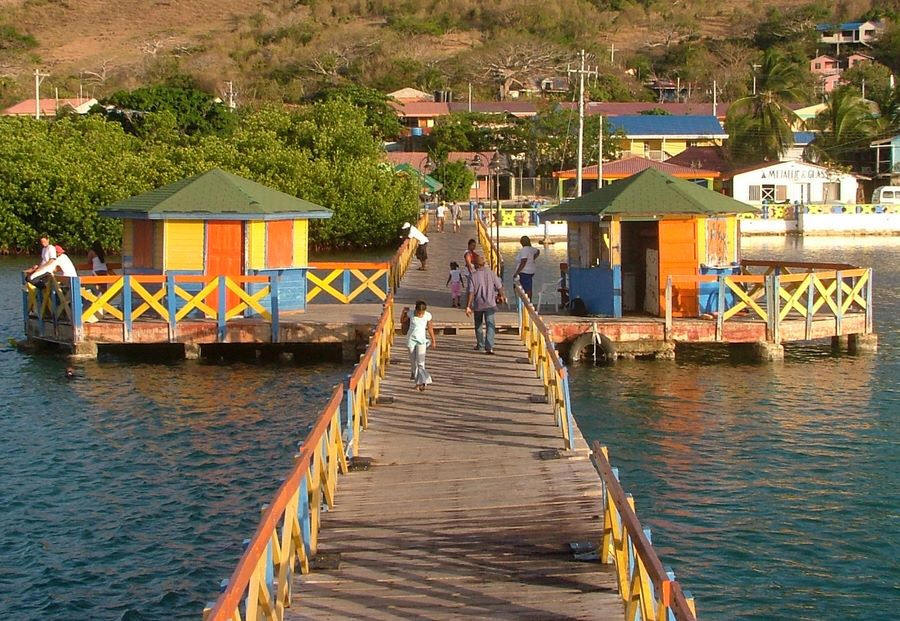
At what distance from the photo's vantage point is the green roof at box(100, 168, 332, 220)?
26.6 meters

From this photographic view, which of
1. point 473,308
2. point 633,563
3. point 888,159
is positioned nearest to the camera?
point 633,563

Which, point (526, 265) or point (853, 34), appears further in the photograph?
point (853, 34)

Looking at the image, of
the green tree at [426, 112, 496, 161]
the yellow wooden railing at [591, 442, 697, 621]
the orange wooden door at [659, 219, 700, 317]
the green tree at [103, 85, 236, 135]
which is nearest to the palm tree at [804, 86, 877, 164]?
the green tree at [426, 112, 496, 161]

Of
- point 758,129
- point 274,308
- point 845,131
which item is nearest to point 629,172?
point 758,129

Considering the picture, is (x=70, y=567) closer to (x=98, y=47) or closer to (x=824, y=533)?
(x=824, y=533)

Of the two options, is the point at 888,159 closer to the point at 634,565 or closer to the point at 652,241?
the point at 652,241

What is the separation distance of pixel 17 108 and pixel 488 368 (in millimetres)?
96470

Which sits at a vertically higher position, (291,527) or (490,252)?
(490,252)

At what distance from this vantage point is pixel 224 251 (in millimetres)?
27031

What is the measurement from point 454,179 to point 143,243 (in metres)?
56.5

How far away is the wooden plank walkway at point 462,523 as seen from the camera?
9.98m

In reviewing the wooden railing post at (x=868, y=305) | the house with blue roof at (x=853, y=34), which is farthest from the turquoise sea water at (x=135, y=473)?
the house with blue roof at (x=853, y=34)

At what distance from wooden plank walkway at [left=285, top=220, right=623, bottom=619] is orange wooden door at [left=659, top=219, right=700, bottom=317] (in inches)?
357

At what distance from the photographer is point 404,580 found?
34.3 ft
